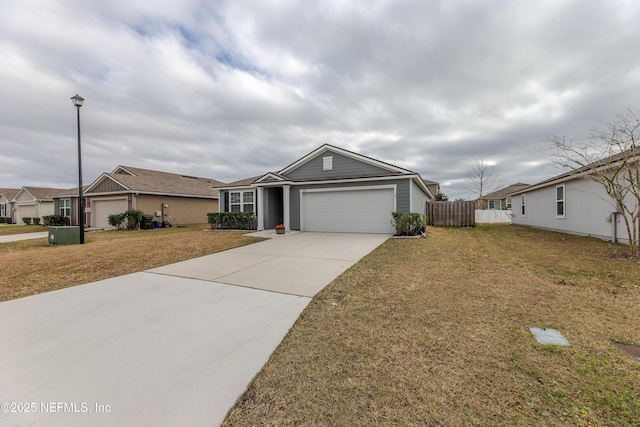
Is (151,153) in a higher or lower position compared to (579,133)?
higher

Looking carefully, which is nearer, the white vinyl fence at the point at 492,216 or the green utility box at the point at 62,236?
the green utility box at the point at 62,236

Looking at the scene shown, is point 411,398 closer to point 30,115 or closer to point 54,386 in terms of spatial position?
point 54,386

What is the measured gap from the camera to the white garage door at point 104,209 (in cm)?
1889

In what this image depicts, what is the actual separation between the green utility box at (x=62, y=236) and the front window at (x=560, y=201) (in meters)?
23.3

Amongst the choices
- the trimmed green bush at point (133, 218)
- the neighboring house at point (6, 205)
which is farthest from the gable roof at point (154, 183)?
the neighboring house at point (6, 205)

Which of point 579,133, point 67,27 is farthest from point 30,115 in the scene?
point 579,133

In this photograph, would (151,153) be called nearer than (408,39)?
No

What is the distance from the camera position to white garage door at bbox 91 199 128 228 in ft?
62.0

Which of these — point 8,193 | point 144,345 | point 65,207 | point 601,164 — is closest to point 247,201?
point 144,345

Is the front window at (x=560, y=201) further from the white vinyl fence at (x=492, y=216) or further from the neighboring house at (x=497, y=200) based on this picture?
the neighboring house at (x=497, y=200)

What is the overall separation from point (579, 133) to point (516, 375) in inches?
396

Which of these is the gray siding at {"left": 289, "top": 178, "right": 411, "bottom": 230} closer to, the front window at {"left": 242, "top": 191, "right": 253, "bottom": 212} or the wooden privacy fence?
the front window at {"left": 242, "top": 191, "right": 253, "bottom": 212}

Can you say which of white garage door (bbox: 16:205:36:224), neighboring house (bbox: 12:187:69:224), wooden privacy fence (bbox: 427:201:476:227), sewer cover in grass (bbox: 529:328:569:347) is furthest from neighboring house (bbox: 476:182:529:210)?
white garage door (bbox: 16:205:36:224)

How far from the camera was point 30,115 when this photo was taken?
54.6 feet
